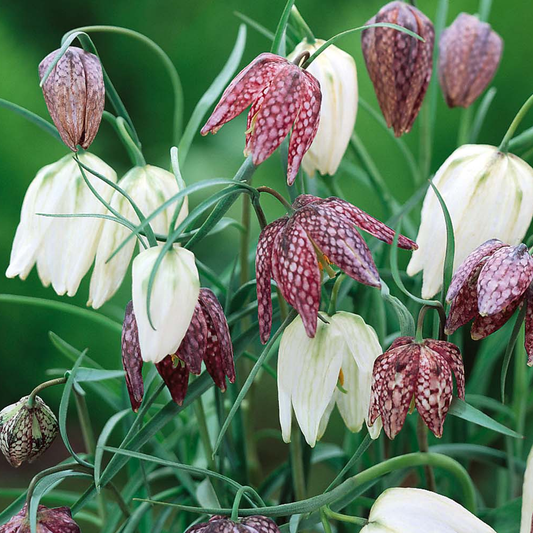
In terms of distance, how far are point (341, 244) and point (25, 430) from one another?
30 centimetres

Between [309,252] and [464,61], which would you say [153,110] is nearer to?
[464,61]

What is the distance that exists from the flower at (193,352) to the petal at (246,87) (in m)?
0.14

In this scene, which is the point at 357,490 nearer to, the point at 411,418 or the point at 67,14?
the point at 411,418

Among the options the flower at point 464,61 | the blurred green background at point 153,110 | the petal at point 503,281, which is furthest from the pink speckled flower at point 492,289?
the blurred green background at point 153,110

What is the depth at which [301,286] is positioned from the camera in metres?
0.56

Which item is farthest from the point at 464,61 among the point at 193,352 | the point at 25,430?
the point at 25,430

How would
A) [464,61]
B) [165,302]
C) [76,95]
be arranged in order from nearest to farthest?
[165,302]
[76,95]
[464,61]

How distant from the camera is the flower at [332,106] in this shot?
76cm

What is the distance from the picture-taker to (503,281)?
1.83ft

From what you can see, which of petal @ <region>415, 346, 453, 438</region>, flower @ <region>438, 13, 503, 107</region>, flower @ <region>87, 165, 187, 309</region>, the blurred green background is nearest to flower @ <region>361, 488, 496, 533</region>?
petal @ <region>415, 346, 453, 438</region>

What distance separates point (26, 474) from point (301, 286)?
1.28 meters

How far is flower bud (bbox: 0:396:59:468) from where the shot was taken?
64 centimetres

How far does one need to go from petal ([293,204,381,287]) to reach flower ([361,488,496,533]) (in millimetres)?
175

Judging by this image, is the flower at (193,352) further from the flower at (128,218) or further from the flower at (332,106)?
the flower at (332,106)
